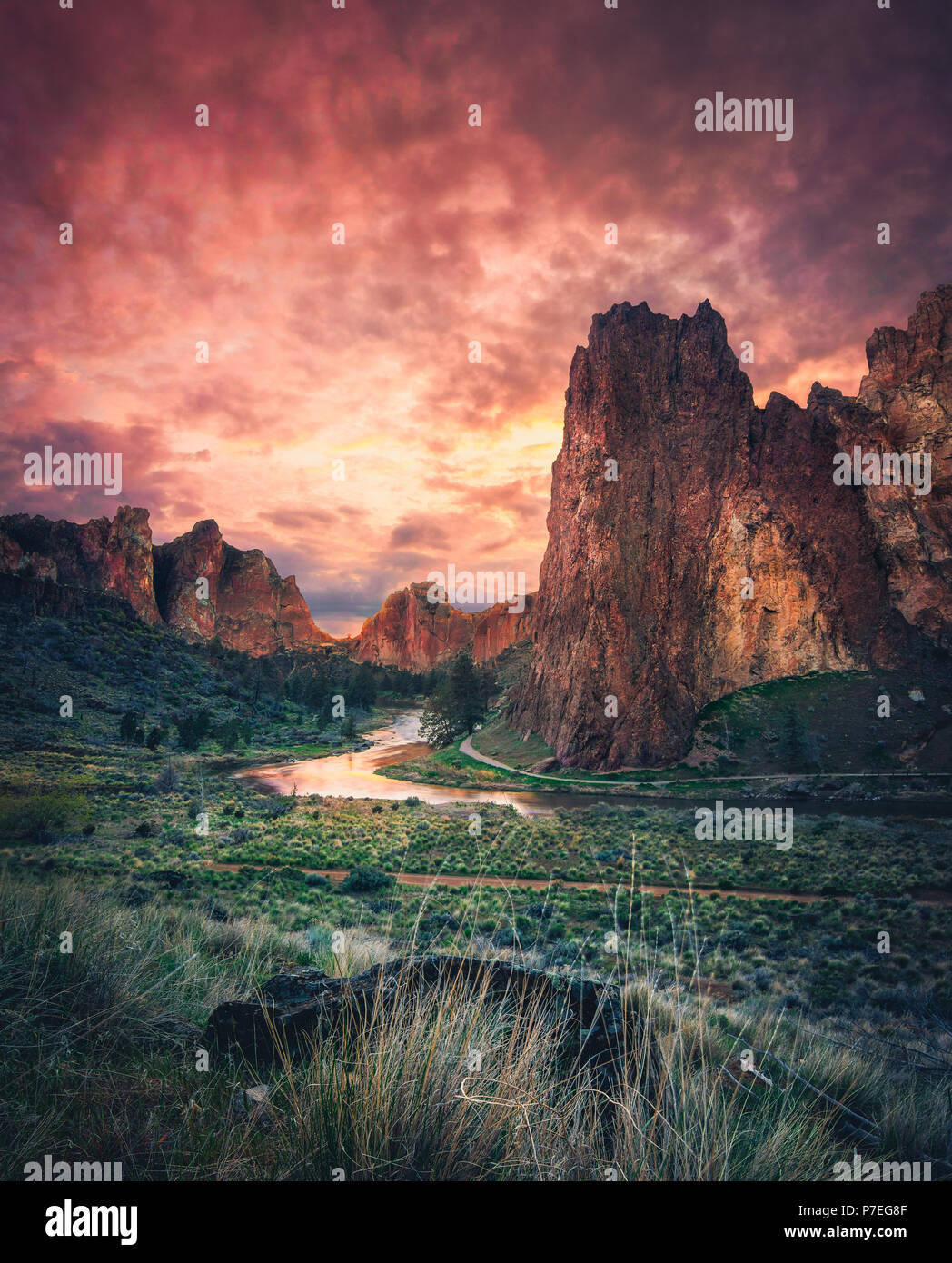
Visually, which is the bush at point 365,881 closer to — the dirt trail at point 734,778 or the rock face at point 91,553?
the dirt trail at point 734,778

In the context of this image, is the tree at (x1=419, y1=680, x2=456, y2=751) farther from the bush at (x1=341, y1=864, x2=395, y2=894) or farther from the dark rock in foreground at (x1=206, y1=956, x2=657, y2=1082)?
the dark rock in foreground at (x1=206, y1=956, x2=657, y2=1082)

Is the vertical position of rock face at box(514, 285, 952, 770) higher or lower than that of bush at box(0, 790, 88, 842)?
higher

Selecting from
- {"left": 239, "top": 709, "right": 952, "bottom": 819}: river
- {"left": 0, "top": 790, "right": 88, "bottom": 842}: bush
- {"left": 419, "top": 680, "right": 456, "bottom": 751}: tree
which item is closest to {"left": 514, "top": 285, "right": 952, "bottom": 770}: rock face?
{"left": 419, "top": 680, "right": 456, "bottom": 751}: tree

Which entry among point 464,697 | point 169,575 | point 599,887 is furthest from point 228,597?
point 599,887

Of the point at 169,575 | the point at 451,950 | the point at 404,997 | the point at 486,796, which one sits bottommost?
the point at 486,796

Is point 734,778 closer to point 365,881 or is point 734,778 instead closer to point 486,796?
point 486,796
